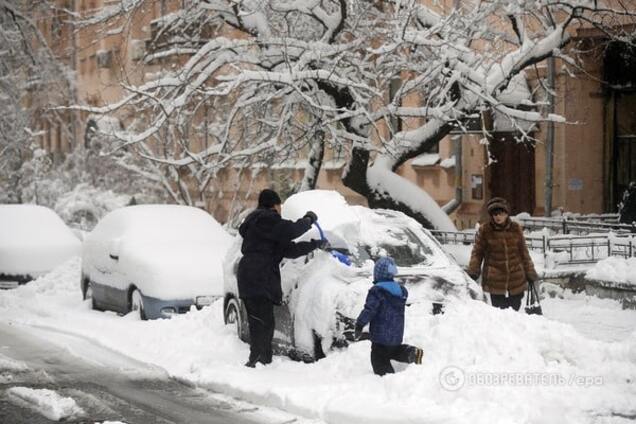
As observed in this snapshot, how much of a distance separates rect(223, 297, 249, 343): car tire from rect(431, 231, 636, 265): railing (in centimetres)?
616


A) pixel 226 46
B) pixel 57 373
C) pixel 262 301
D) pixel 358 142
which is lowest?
pixel 57 373

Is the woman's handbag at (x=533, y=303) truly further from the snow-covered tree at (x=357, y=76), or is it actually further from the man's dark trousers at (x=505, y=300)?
the snow-covered tree at (x=357, y=76)

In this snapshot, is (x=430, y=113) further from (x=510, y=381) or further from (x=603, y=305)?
(x=510, y=381)

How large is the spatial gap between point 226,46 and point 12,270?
567cm

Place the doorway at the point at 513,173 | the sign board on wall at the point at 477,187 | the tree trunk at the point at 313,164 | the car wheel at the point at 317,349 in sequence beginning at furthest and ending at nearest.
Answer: the sign board on wall at the point at 477,187 → the doorway at the point at 513,173 → the tree trunk at the point at 313,164 → the car wheel at the point at 317,349

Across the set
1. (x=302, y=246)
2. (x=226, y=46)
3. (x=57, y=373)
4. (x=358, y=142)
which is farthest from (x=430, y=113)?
(x=57, y=373)

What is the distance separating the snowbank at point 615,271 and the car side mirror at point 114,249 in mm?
7080

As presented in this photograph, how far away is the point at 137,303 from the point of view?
1575 cm

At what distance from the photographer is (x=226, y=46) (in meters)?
18.2

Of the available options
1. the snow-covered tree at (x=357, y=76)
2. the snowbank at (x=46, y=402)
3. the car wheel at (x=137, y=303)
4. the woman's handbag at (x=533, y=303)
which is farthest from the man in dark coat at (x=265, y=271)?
the snow-covered tree at (x=357, y=76)

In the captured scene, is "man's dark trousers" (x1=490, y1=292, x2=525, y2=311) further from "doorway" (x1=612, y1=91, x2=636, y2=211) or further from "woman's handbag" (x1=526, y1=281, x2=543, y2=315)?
"doorway" (x1=612, y1=91, x2=636, y2=211)

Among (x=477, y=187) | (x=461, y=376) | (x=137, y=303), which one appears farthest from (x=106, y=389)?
(x=477, y=187)

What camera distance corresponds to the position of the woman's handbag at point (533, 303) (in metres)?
11.8

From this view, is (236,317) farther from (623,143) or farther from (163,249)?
(623,143)
